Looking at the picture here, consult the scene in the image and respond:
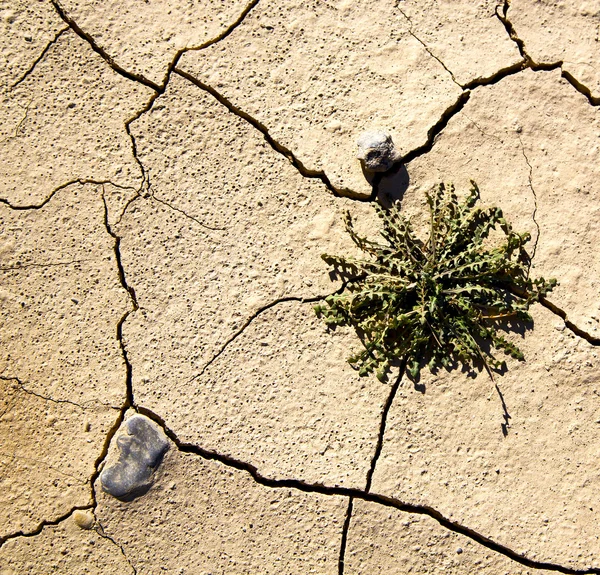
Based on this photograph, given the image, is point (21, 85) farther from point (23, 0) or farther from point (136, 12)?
point (136, 12)

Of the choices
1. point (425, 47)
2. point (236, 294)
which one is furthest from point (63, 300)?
point (425, 47)

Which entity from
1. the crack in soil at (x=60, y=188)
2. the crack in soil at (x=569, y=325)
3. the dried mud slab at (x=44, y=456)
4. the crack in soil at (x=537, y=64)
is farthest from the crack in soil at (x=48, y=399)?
the crack in soil at (x=537, y=64)

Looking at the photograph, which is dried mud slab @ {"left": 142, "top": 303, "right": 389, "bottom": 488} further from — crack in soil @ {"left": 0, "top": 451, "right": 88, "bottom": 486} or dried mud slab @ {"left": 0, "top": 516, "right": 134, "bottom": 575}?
dried mud slab @ {"left": 0, "top": 516, "right": 134, "bottom": 575}

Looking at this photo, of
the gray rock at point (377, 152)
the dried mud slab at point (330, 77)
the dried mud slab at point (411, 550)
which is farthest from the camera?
the dried mud slab at point (330, 77)

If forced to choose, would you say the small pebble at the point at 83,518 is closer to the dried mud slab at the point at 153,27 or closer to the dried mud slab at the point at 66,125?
the dried mud slab at the point at 66,125

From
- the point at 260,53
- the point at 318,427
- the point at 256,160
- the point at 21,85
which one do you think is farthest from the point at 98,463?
the point at 260,53

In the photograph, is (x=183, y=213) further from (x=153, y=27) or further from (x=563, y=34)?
(x=563, y=34)
